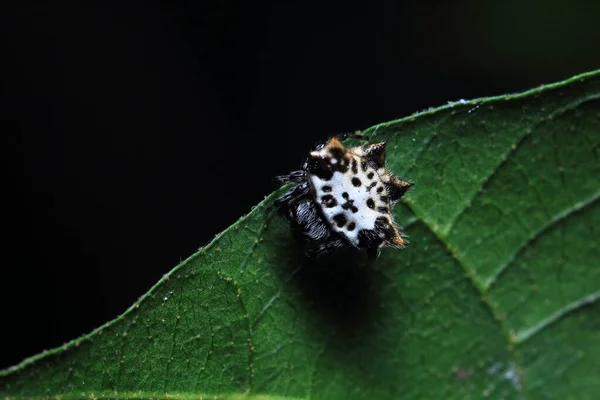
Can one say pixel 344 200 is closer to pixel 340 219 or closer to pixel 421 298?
pixel 340 219

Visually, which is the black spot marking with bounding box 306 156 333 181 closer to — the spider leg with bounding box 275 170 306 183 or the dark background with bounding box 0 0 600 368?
the spider leg with bounding box 275 170 306 183

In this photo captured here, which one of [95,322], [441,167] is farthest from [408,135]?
[95,322]

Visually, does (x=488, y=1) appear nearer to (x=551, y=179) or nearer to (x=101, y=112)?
(x=551, y=179)

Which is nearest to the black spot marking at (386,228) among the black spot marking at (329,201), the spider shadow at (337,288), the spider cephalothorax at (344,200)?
the spider cephalothorax at (344,200)

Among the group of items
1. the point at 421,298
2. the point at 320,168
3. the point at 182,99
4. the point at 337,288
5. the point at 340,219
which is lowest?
the point at 421,298

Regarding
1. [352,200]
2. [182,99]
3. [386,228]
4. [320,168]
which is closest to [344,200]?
[352,200]

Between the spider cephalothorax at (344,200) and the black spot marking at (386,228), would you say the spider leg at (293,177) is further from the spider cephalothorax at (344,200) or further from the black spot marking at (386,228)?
the black spot marking at (386,228)
